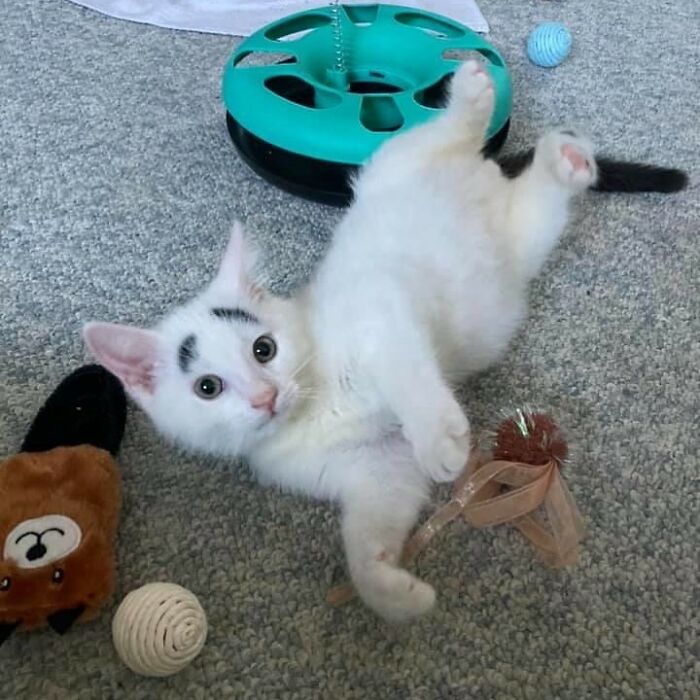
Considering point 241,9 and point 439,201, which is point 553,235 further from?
point 241,9

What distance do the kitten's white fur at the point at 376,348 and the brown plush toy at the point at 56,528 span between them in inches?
4.0

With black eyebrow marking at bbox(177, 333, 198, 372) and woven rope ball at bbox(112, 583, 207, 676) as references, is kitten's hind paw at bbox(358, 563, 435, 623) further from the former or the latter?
black eyebrow marking at bbox(177, 333, 198, 372)

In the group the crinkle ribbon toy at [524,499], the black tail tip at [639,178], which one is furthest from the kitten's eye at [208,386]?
the black tail tip at [639,178]

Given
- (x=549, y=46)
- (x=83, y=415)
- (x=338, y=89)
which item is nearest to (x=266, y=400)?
(x=83, y=415)

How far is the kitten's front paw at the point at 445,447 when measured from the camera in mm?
869

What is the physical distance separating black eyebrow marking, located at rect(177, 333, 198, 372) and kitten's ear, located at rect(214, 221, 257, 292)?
0.33 ft

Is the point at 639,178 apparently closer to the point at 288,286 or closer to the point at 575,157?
the point at 575,157

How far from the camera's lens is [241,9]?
6.86ft

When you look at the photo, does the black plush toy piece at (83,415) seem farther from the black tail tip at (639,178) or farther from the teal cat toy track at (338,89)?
the black tail tip at (639,178)

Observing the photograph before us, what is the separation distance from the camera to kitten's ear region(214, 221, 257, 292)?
1.08 metres

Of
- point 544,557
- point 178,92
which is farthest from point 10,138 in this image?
point 544,557

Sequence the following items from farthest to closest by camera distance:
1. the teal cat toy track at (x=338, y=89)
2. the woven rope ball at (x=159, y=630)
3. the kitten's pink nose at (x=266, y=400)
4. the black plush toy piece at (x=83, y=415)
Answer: the teal cat toy track at (x=338, y=89) → the black plush toy piece at (x=83, y=415) → the kitten's pink nose at (x=266, y=400) → the woven rope ball at (x=159, y=630)

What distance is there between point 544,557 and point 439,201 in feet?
1.70

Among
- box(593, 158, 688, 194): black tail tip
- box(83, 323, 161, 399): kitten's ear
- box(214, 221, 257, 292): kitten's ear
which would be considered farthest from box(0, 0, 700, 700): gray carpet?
box(214, 221, 257, 292): kitten's ear
